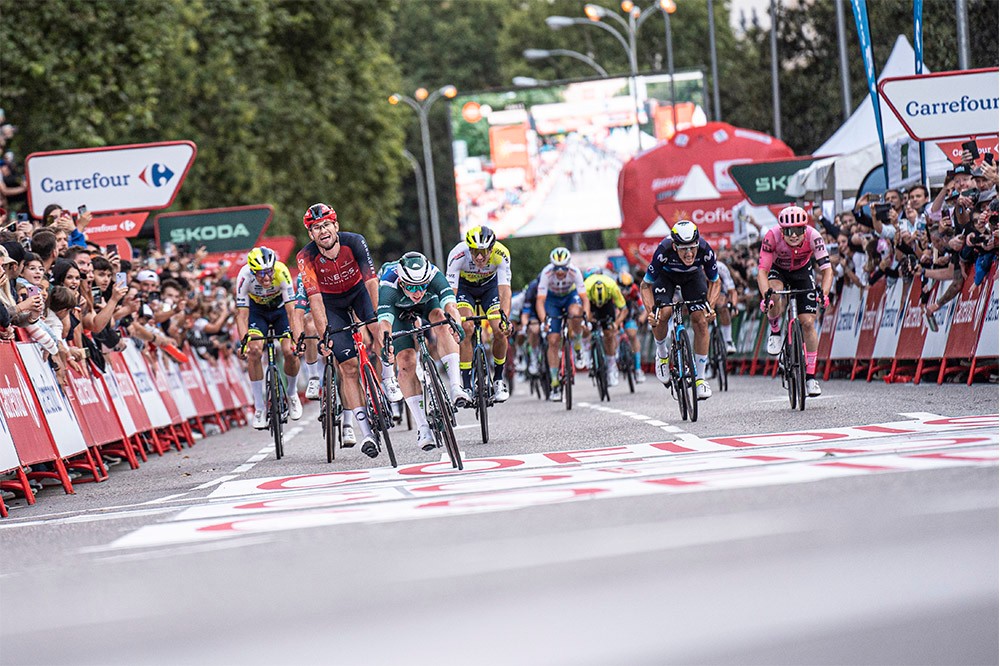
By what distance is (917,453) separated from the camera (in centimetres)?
878

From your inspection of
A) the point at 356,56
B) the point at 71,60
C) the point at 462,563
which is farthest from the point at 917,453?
the point at 356,56

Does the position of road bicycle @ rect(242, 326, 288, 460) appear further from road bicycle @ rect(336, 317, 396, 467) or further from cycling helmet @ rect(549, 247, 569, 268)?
cycling helmet @ rect(549, 247, 569, 268)

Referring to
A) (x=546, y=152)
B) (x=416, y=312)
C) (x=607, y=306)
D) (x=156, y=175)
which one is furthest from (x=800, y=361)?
(x=546, y=152)

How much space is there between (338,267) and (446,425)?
214cm

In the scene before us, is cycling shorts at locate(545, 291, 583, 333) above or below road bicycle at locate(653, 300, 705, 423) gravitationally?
above

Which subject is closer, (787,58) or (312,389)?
(312,389)

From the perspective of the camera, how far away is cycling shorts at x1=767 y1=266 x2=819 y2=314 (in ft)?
51.5

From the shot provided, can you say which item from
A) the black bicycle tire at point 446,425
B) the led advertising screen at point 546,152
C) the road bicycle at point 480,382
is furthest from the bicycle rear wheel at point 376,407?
the led advertising screen at point 546,152

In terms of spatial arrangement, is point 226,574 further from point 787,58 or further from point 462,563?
point 787,58

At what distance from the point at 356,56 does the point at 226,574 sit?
1867 inches

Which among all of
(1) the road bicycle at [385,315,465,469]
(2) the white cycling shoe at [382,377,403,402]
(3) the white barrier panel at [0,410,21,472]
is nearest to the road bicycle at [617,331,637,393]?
(1) the road bicycle at [385,315,465,469]

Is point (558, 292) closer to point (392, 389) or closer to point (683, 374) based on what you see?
point (683, 374)

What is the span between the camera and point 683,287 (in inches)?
647

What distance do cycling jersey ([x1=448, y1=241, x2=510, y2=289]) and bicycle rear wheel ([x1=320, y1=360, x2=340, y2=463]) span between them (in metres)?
2.55
